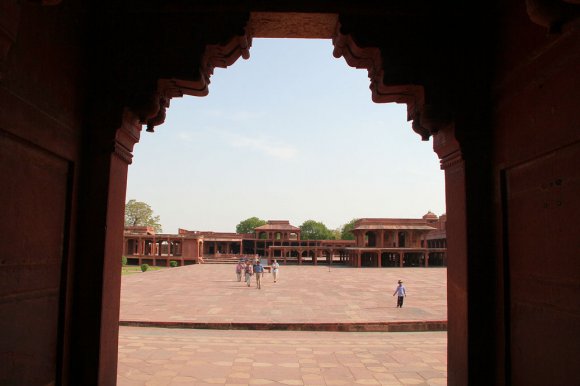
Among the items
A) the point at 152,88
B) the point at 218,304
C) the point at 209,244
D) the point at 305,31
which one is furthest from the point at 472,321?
the point at 209,244

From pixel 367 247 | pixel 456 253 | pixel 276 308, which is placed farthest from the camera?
pixel 367 247

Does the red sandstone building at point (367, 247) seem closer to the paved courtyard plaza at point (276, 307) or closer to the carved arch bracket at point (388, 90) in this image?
the paved courtyard plaza at point (276, 307)

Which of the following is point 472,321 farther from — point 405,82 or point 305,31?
point 305,31

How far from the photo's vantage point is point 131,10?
122 inches

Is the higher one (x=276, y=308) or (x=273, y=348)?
(x=273, y=348)

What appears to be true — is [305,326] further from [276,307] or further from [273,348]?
[276,307]

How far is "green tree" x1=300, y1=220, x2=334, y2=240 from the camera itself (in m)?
90.2

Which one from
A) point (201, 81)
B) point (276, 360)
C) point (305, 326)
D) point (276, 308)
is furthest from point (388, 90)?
point (276, 308)

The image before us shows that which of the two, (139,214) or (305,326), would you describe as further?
(139,214)

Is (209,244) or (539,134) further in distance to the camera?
(209,244)

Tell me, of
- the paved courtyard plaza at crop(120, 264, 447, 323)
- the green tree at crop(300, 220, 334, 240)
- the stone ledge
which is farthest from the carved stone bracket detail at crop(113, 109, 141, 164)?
the green tree at crop(300, 220, 334, 240)

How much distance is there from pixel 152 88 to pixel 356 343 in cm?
666

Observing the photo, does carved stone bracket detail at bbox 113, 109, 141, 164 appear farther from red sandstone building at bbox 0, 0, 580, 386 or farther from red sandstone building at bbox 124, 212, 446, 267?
red sandstone building at bbox 124, 212, 446, 267

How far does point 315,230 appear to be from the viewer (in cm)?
9275
